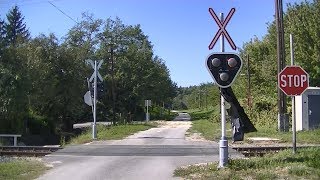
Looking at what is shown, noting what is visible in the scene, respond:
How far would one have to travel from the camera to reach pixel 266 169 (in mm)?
11523

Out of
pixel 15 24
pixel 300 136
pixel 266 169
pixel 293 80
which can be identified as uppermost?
pixel 15 24

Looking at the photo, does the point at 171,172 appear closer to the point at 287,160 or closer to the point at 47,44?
the point at 287,160

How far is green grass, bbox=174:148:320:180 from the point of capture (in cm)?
1079

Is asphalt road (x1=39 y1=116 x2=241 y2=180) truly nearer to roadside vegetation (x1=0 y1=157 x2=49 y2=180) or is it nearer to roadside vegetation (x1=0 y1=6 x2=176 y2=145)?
roadside vegetation (x1=0 y1=157 x2=49 y2=180)

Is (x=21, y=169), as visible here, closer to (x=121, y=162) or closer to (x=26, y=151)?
(x=121, y=162)

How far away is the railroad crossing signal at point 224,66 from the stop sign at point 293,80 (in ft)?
6.92

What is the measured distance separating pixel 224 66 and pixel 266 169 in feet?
9.05

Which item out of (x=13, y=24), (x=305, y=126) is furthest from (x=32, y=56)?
(x=13, y=24)

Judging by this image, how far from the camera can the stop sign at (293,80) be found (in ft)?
43.7

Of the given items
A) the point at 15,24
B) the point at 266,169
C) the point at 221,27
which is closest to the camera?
the point at 266,169

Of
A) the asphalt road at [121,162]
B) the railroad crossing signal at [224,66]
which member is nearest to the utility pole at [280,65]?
the asphalt road at [121,162]

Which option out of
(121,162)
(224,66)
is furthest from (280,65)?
(224,66)

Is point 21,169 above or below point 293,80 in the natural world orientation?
below

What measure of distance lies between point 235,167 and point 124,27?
171ft
